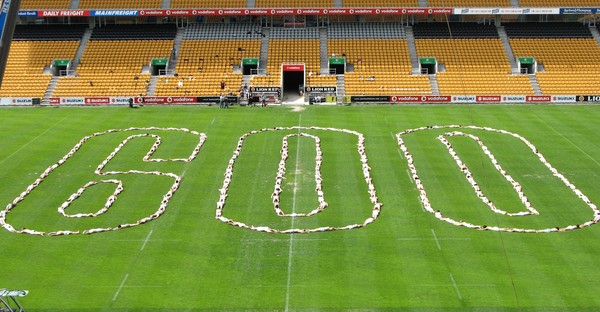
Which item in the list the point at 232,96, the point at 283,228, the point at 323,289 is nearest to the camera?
the point at 323,289

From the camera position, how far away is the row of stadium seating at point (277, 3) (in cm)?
9775

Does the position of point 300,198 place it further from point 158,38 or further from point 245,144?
point 158,38

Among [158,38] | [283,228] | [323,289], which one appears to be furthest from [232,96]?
[323,289]

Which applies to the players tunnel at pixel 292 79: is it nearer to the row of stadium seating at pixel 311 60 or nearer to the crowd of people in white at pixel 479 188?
the row of stadium seating at pixel 311 60

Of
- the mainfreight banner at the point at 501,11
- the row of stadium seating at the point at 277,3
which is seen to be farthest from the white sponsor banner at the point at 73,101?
the mainfreight banner at the point at 501,11

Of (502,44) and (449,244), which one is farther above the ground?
(502,44)

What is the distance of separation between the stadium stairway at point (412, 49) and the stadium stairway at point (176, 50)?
2867 centimetres

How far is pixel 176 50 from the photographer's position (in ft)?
315

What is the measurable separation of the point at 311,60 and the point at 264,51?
6285mm

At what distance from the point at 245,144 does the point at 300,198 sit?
15136 millimetres

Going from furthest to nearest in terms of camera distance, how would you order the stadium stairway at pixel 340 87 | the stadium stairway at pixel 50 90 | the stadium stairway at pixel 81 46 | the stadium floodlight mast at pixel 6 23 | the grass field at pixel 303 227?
1. the stadium stairway at pixel 81 46
2. the stadium stairway at pixel 340 87
3. the stadium stairway at pixel 50 90
4. the grass field at pixel 303 227
5. the stadium floodlight mast at pixel 6 23

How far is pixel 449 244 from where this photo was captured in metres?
41.4

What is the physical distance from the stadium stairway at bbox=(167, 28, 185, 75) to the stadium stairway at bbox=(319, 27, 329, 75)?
58.4 ft

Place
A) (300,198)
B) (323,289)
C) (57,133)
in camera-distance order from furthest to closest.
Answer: (57,133) < (300,198) < (323,289)
